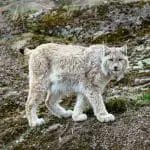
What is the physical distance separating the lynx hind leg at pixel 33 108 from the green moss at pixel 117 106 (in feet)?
4.21

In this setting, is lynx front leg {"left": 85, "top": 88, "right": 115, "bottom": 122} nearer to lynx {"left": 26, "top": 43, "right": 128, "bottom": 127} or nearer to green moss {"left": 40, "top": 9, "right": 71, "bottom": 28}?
lynx {"left": 26, "top": 43, "right": 128, "bottom": 127}

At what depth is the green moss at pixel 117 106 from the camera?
36.3ft

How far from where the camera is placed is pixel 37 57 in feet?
36.2

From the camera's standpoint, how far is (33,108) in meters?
11.1

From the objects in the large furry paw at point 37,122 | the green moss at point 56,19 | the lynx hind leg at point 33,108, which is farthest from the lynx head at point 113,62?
the green moss at point 56,19

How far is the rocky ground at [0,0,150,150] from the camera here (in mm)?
10258

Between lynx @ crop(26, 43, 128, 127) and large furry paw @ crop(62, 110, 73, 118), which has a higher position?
lynx @ crop(26, 43, 128, 127)

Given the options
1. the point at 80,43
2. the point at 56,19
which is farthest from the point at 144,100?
the point at 56,19

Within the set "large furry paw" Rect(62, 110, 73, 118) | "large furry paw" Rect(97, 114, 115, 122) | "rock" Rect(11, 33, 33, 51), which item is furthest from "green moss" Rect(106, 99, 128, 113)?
"rock" Rect(11, 33, 33, 51)

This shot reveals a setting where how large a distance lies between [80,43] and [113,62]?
6524mm

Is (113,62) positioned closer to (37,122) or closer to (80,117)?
(80,117)

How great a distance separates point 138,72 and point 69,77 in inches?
128

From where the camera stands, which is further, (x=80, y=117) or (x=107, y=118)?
(x=80, y=117)

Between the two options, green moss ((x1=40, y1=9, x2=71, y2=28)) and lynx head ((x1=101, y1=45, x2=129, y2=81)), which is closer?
lynx head ((x1=101, y1=45, x2=129, y2=81))
